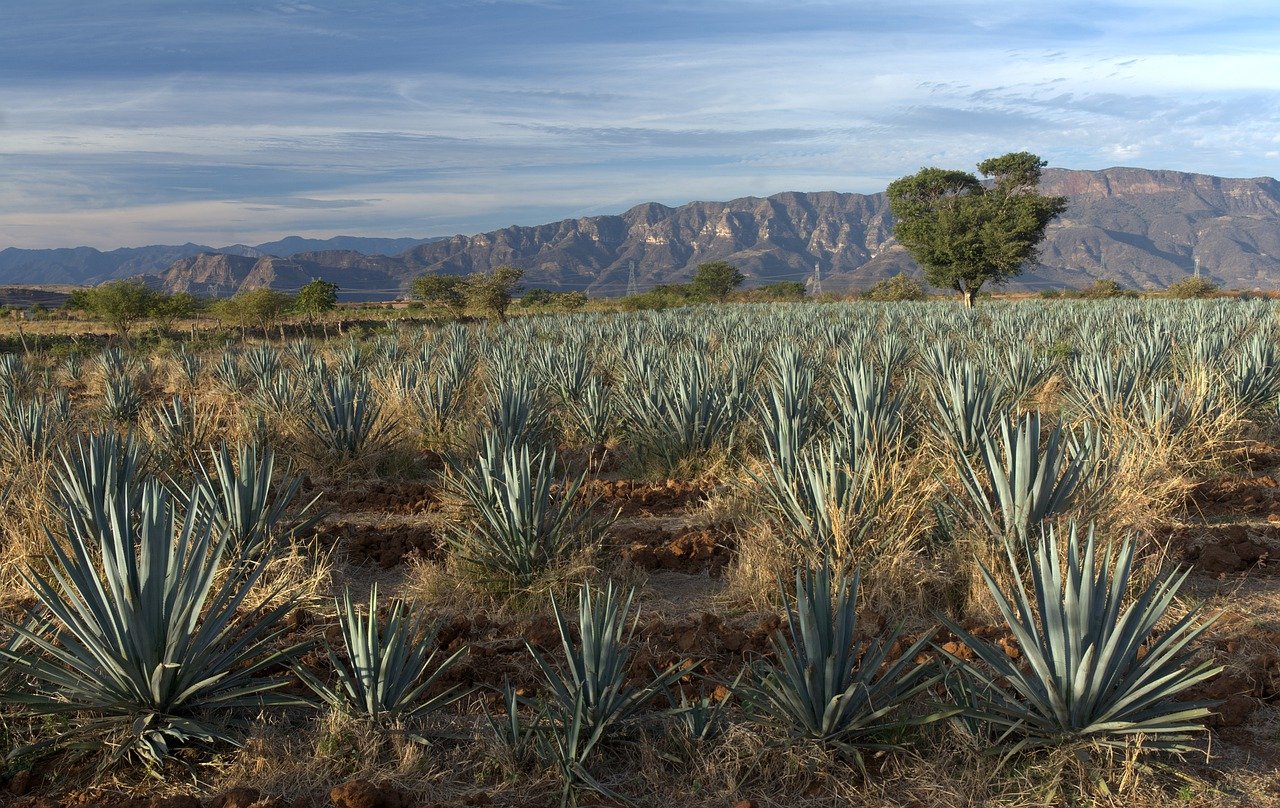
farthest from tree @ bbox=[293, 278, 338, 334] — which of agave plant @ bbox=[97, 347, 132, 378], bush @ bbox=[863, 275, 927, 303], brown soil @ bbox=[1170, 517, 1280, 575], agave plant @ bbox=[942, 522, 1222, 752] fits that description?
agave plant @ bbox=[942, 522, 1222, 752]

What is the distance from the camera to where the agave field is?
2.48 m

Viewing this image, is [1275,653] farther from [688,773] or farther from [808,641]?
[688,773]

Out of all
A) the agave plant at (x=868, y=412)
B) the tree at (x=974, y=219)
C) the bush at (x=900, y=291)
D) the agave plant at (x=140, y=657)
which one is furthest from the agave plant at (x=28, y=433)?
the bush at (x=900, y=291)

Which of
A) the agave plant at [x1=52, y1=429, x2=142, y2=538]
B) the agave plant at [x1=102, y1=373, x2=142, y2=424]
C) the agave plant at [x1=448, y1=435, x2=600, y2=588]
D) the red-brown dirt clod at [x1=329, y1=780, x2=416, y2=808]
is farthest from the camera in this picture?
the agave plant at [x1=102, y1=373, x2=142, y2=424]

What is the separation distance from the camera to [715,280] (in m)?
52.7

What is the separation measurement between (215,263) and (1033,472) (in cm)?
20092

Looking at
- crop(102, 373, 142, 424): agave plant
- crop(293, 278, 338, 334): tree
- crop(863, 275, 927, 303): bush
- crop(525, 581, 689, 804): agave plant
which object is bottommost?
crop(525, 581, 689, 804): agave plant

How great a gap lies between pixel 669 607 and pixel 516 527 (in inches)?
32.2

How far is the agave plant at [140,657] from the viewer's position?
2.63 meters

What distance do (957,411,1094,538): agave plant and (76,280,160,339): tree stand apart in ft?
78.3

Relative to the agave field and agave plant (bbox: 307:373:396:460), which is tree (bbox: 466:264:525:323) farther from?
the agave field

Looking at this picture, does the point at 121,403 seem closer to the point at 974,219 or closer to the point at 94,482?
the point at 94,482

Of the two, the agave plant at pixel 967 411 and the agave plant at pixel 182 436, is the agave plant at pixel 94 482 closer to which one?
the agave plant at pixel 182 436

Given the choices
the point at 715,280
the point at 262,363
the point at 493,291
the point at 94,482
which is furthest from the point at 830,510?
the point at 715,280
